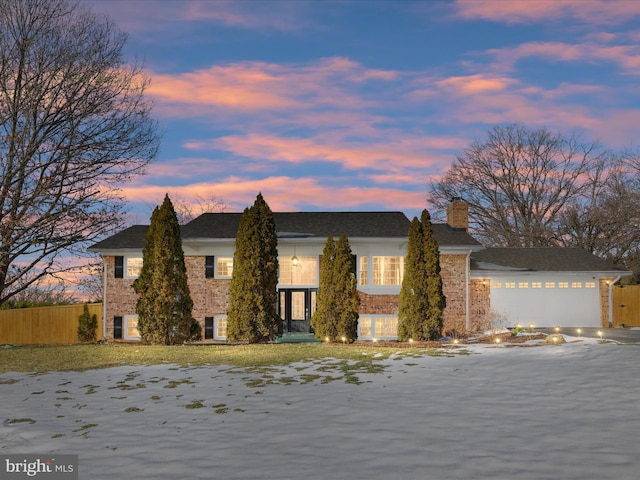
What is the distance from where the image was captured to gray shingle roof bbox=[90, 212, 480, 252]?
25156mm

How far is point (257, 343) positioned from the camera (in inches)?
799

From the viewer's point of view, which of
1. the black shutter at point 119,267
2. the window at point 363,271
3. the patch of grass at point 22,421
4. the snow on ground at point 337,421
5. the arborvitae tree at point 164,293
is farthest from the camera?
the black shutter at point 119,267

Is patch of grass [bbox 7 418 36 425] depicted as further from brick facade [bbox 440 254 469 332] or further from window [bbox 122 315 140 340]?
brick facade [bbox 440 254 469 332]

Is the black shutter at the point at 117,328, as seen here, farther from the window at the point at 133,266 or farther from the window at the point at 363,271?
the window at the point at 363,271

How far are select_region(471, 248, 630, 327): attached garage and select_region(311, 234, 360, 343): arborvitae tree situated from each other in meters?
8.22

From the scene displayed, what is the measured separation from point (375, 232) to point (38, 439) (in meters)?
18.2

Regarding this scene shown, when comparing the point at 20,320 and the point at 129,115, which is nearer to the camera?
the point at 129,115

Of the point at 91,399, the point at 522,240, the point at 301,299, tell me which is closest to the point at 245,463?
the point at 91,399

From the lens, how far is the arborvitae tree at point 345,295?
20438 mm

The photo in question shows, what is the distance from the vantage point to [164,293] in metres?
20.2

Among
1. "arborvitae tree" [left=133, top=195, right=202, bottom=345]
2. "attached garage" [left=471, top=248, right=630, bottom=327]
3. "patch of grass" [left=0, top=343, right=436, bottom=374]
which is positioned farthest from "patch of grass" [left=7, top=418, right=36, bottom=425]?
"attached garage" [left=471, top=248, right=630, bottom=327]

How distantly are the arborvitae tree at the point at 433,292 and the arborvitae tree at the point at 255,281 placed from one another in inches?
193

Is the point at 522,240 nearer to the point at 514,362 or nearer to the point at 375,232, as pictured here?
the point at 375,232

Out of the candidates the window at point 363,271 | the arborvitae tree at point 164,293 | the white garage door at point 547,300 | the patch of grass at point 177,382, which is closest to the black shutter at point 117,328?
the arborvitae tree at point 164,293
